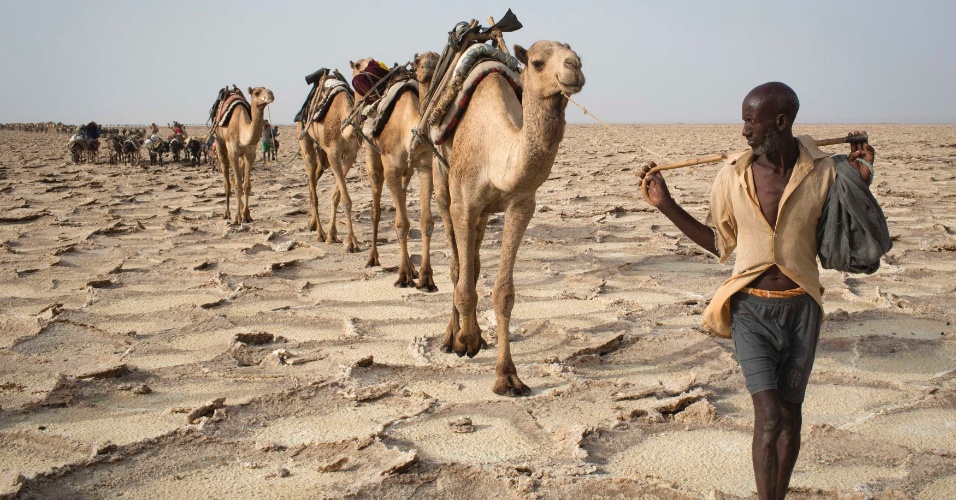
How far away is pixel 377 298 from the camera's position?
684 cm

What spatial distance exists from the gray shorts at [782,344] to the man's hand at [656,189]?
0.50 meters

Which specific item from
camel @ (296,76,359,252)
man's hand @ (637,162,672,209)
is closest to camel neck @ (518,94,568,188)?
man's hand @ (637,162,672,209)

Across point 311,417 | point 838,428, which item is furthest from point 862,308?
point 311,417

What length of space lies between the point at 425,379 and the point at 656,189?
2.37m

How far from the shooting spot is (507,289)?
15.5 feet

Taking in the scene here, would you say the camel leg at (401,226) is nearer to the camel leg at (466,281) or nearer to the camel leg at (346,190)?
the camel leg at (346,190)

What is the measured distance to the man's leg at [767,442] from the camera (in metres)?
2.74

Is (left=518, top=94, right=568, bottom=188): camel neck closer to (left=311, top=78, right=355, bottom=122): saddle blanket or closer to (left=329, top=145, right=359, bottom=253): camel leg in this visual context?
(left=329, top=145, right=359, bottom=253): camel leg

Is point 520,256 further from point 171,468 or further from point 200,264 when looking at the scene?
point 171,468

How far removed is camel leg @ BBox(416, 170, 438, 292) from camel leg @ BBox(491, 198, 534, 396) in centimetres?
198

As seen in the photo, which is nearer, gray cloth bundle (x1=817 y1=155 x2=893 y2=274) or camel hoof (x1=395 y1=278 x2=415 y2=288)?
gray cloth bundle (x1=817 y1=155 x2=893 y2=274)

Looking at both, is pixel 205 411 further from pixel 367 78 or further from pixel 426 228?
pixel 367 78

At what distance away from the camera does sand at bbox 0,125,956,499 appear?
3549 millimetres

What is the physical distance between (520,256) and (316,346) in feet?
11.2
